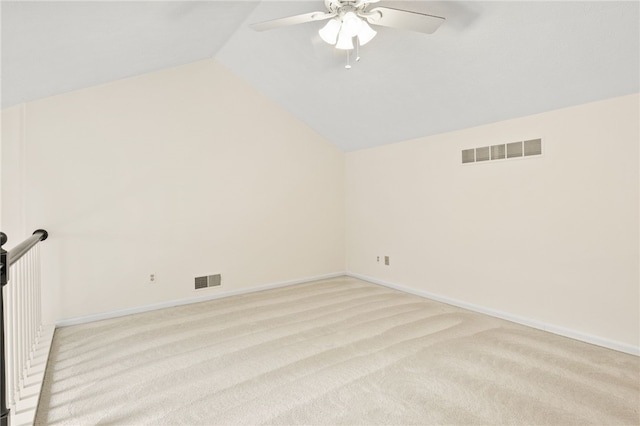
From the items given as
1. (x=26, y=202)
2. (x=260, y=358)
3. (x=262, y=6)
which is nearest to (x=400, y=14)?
(x=262, y=6)

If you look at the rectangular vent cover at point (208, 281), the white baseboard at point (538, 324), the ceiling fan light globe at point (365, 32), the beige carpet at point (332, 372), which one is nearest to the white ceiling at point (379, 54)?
the ceiling fan light globe at point (365, 32)

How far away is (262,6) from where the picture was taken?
282 centimetres

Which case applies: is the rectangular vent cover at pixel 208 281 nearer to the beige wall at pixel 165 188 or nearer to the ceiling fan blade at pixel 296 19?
the beige wall at pixel 165 188

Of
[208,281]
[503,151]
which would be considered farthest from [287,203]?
[503,151]

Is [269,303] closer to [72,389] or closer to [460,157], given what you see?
[72,389]

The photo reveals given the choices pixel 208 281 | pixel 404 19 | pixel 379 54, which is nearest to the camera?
pixel 404 19

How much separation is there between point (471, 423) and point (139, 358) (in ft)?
7.40

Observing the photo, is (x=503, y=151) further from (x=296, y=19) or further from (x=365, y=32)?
(x=296, y=19)

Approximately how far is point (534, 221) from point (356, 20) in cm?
226

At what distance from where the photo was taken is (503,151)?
3227 mm

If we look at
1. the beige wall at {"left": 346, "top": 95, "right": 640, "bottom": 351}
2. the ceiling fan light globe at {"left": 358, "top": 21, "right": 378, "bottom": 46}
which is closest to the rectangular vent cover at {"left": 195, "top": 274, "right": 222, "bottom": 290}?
the beige wall at {"left": 346, "top": 95, "right": 640, "bottom": 351}

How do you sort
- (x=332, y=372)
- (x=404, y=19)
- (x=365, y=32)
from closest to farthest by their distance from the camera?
(x=404, y=19), (x=365, y=32), (x=332, y=372)

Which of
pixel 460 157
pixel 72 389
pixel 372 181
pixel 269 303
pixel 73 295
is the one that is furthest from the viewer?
pixel 372 181

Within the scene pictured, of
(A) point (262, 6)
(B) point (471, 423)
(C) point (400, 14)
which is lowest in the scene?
(B) point (471, 423)
